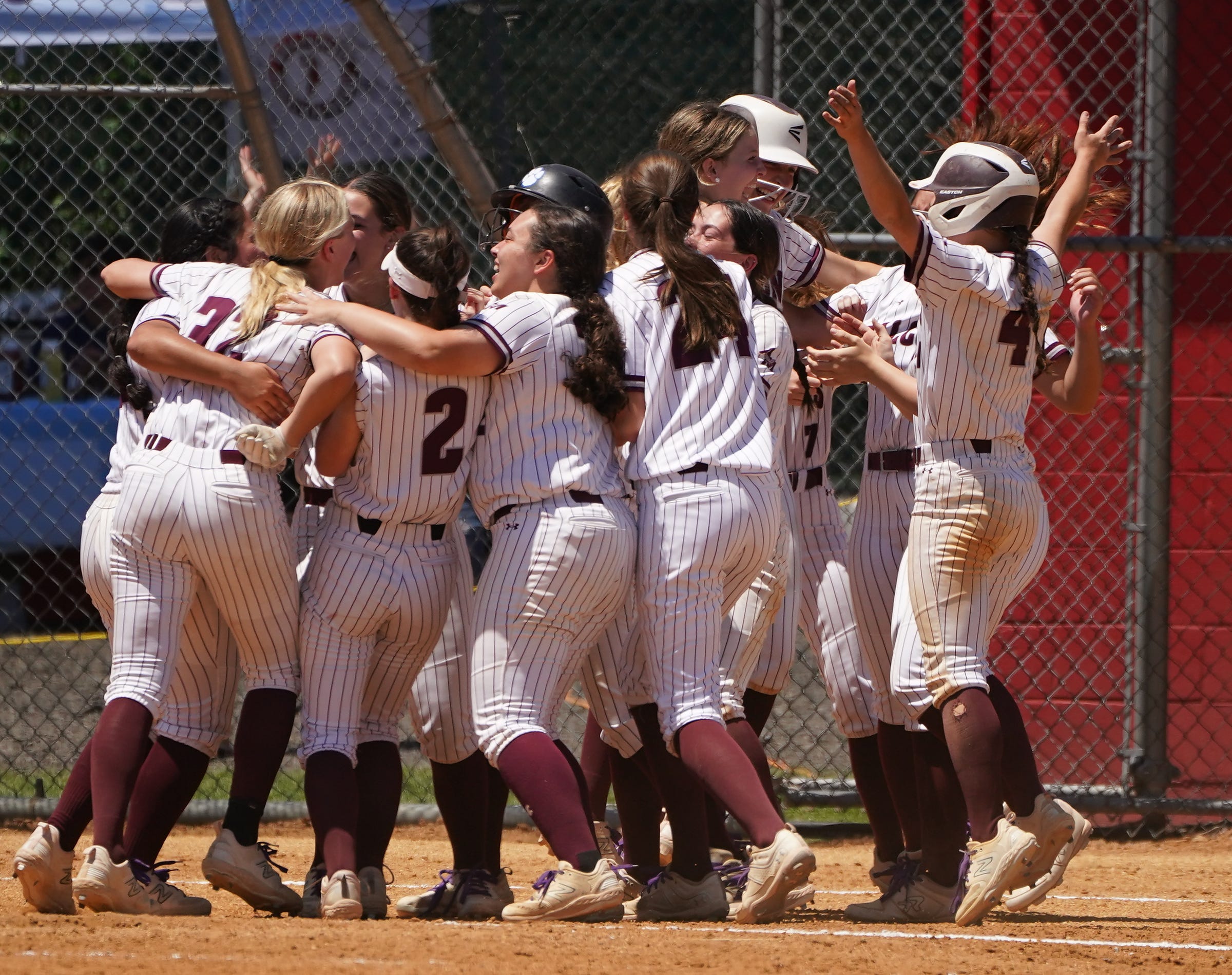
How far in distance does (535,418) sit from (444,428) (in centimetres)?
20

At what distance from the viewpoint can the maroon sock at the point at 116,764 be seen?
3482mm

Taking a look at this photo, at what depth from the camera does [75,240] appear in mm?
8805

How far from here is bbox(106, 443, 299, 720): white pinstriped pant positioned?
355 cm

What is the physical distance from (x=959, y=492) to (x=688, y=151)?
1.12 metres

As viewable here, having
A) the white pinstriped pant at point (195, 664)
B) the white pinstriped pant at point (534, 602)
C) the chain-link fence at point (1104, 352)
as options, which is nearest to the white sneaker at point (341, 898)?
the white pinstriped pant at point (534, 602)

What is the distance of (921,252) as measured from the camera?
140 inches

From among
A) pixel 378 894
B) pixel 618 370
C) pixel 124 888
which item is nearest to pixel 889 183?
pixel 618 370

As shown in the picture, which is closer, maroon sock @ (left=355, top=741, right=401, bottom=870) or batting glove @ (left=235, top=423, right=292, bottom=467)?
batting glove @ (left=235, top=423, right=292, bottom=467)

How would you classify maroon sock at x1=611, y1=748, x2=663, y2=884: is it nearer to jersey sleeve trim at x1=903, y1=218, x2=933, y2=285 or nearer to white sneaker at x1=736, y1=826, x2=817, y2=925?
white sneaker at x1=736, y1=826, x2=817, y2=925

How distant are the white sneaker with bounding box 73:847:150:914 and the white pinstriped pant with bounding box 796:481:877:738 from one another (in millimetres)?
1716

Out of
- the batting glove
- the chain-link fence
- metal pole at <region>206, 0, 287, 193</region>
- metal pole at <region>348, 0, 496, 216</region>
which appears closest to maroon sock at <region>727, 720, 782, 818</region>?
the batting glove

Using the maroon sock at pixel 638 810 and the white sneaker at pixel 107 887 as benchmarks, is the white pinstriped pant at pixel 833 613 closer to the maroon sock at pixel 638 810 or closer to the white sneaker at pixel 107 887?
the maroon sock at pixel 638 810

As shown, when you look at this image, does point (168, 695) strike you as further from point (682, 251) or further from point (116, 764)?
point (682, 251)

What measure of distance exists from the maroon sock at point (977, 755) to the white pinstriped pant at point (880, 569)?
0.38 m
